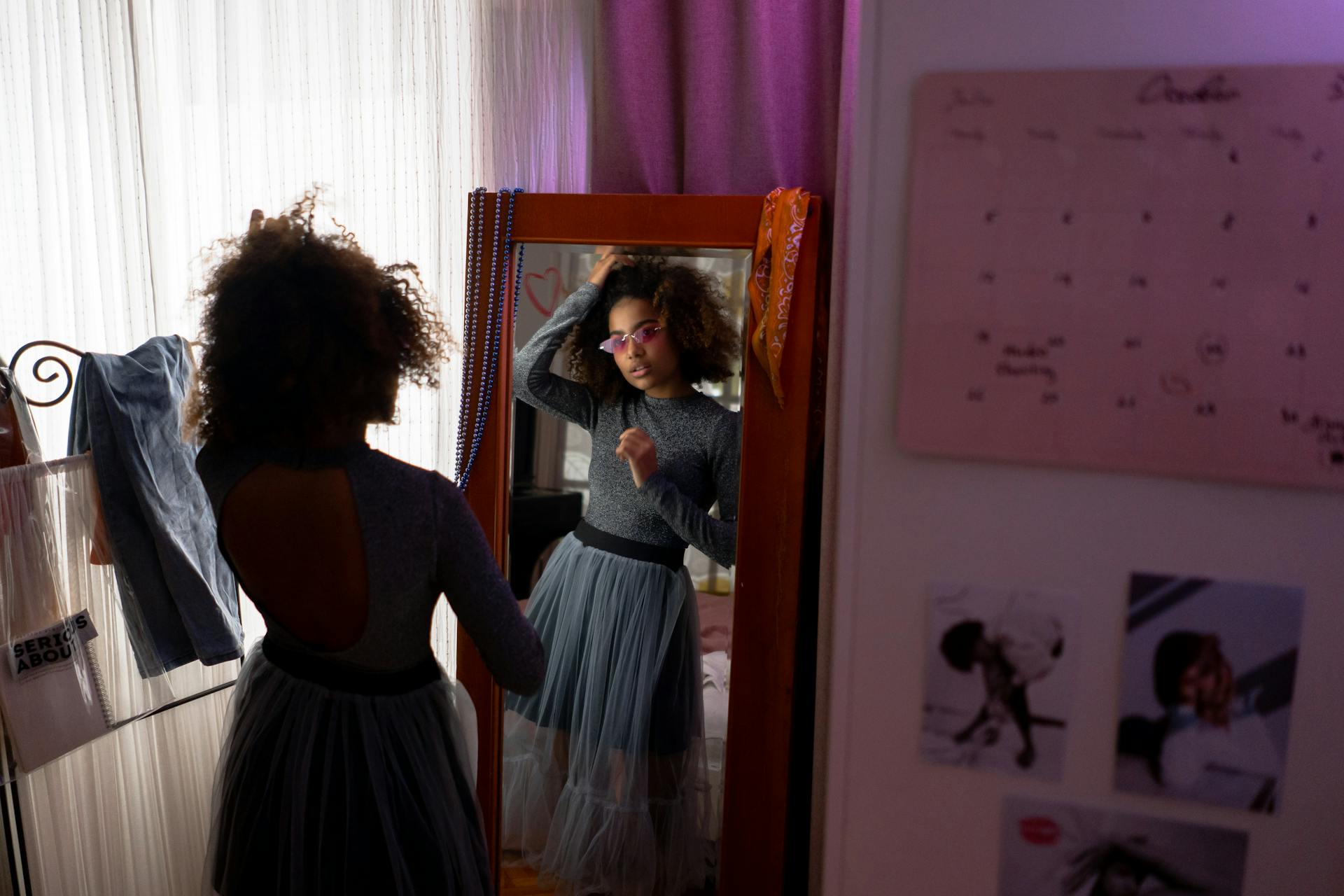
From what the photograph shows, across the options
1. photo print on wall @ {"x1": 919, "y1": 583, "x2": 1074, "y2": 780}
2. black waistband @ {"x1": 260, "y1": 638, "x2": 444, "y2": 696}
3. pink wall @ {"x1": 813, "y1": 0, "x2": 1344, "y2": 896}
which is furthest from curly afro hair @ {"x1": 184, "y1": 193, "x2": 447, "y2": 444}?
photo print on wall @ {"x1": 919, "y1": 583, "x2": 1074, "y2": 780}

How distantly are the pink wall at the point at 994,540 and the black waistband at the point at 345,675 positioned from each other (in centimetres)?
56

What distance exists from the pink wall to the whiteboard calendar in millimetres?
26

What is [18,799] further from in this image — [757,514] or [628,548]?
A: [757,514]

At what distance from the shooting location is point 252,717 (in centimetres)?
127

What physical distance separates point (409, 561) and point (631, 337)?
53cm

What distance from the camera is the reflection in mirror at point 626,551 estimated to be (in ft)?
4.83

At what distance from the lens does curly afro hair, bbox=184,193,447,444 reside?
3.68ft

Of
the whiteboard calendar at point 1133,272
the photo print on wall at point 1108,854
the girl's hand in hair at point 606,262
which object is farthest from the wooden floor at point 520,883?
the whiteboard calendar at point 1133,272

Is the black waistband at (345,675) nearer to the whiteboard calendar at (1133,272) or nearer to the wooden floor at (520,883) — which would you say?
the wooden floor at (520,883)

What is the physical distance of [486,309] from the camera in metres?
1.54

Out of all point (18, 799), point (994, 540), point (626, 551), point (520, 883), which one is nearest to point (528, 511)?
point (626, 551)

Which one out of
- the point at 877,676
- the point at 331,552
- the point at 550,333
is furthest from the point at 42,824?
the point at 877,676

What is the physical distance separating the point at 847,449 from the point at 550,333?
2.17 feet

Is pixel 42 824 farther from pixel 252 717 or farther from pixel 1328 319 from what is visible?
pixel 1328 319
